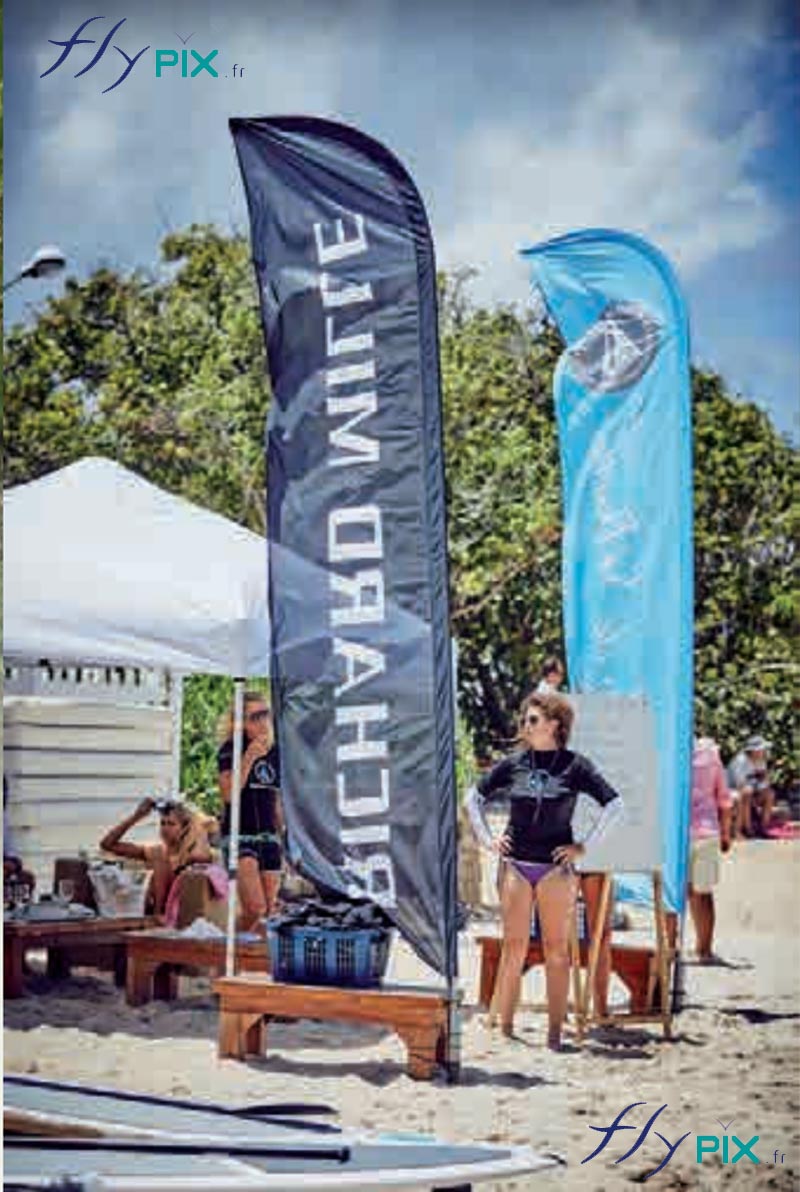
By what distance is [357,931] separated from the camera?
174 inches

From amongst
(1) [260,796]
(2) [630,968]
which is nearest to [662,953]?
(2) [630,968]

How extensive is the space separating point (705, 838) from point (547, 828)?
5.23 feet

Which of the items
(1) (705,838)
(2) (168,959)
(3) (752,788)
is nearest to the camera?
(2) (168,959)

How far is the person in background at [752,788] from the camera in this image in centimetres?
812

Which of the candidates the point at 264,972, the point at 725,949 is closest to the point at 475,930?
the point at 725,949

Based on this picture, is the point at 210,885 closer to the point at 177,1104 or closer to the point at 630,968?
the point at 630,968

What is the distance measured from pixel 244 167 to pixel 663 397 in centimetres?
140

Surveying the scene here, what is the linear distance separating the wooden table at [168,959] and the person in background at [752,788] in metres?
3.26

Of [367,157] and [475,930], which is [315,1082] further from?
[475,930]

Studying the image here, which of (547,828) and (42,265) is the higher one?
(42,265)

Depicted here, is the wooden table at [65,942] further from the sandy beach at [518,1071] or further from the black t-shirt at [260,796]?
the black t-shirt at [260,796]

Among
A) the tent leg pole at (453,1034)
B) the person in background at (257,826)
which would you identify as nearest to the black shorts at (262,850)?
the person in background at (257,826)

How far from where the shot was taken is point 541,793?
16.0 ft

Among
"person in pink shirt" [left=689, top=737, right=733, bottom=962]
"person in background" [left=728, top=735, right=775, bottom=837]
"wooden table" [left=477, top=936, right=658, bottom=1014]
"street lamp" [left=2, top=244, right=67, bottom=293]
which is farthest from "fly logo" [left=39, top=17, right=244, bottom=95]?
"person in background" [left=728, top=735, right=775, bottom=837]
